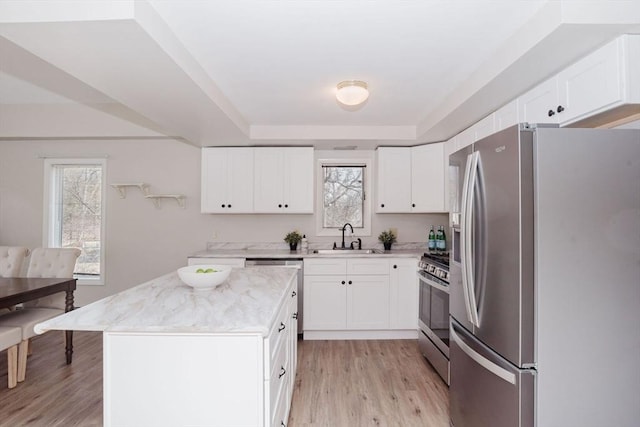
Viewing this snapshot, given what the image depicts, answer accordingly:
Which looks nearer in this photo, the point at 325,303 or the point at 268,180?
the point at 325,303

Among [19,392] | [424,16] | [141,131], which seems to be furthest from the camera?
[141,131]

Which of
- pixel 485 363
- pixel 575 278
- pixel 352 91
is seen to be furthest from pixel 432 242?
pixel 575 278

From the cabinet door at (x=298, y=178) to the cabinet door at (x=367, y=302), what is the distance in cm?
107

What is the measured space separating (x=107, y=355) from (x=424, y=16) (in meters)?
2.27

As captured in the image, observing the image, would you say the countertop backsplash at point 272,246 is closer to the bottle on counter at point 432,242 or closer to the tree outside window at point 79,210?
the bottle on counter at point 432,242

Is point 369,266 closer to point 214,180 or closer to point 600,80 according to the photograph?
point 214,180

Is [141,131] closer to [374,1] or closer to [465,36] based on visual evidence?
[374,1]

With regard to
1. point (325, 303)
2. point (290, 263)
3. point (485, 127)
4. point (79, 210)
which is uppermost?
point (485, 127)

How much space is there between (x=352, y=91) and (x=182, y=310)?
74.5 inches

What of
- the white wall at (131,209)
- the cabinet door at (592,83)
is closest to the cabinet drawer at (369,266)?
the white wall at (131,209)

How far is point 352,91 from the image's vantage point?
242 cm

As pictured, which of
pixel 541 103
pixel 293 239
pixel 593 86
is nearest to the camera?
pixel 593 86

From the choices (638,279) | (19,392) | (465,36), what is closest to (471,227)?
(638,279)

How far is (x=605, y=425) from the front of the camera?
1349 millimetres
